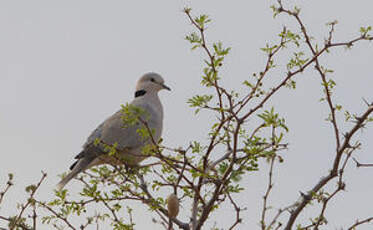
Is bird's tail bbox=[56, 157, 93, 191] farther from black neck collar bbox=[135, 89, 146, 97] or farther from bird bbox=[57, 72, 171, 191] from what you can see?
black neck collar bbox=[135, 89, 146, 97]

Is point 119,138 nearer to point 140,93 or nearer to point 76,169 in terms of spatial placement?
point 76,169

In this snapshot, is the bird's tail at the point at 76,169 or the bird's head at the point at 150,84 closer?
the bird's tail at the point at 76,169

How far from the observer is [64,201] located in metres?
4.54

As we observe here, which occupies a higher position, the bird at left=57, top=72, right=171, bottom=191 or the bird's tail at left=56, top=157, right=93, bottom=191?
the bird at left=57, top=72, right=171, bottom=191

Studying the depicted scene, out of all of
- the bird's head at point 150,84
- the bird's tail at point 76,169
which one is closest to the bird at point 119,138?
the bird's tail at point 76,169

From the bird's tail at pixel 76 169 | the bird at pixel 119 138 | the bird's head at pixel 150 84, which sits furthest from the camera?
the bird's head at pixel 150 84

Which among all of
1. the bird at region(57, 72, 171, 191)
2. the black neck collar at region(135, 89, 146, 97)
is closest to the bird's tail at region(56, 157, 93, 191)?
the bird at region(57, 72, 171, 191)

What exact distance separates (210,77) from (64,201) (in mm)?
1665

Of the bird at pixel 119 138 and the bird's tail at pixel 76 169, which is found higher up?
the bird at pixel 119 138

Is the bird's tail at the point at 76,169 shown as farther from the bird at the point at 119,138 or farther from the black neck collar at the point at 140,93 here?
the black neck collar at the point at 140,93

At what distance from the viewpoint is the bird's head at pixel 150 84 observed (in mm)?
7500

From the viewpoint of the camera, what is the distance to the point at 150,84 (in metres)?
7.55

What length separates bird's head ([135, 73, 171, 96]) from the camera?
295 inches

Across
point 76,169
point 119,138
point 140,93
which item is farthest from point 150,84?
point 76,169
